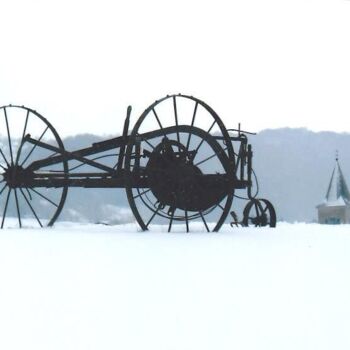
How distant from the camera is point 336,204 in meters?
46.9

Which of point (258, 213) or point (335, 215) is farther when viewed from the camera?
point (335, 215)

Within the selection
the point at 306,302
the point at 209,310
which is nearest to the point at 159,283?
the point at 209,310

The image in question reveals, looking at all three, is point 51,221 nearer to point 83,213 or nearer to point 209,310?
point 209,310

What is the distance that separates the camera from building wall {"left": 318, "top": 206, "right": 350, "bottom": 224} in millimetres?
46312

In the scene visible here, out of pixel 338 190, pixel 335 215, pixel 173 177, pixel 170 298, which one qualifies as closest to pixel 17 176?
pixel 173 177

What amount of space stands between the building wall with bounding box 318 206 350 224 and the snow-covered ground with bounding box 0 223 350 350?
40.5 metres

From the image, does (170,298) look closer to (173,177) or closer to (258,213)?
(173,177)

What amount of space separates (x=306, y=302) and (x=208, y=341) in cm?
132

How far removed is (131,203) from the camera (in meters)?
10.1

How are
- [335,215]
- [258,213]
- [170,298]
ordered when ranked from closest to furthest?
1. [170,298]
2. [258,213]
3. [335,215]

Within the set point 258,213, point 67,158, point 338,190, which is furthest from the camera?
point 338,190

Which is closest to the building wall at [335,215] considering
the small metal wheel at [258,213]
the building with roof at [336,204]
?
the building with roof at [336,204]

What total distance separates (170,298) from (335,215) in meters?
44.2

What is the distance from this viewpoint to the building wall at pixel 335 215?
152 feet
